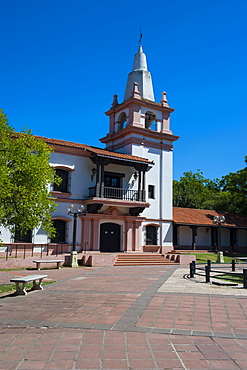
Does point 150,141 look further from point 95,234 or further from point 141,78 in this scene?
point 95,234

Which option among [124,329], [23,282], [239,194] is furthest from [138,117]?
[124,329]

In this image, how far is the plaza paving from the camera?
514 cm

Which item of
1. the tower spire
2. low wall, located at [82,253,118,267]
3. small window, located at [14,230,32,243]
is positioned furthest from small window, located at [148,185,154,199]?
small window, located at [14,230,32,243]

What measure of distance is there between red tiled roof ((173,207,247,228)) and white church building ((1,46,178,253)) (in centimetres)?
205

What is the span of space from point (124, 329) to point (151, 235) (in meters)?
21.5

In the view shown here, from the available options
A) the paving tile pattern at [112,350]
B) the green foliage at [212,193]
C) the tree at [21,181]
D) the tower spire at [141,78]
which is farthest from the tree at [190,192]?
the paving tile pattern at [112,350]

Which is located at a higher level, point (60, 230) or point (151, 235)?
point (60, 230)

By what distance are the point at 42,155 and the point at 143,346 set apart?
10.9 metres

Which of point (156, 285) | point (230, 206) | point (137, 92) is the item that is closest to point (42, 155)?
point (156, 285)

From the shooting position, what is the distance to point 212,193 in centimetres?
5191

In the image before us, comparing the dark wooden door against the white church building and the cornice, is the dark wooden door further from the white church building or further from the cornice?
the cornice

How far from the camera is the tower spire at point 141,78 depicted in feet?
99.8

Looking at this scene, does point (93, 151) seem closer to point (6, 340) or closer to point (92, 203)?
point (92, 203)

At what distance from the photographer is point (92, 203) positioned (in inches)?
944
